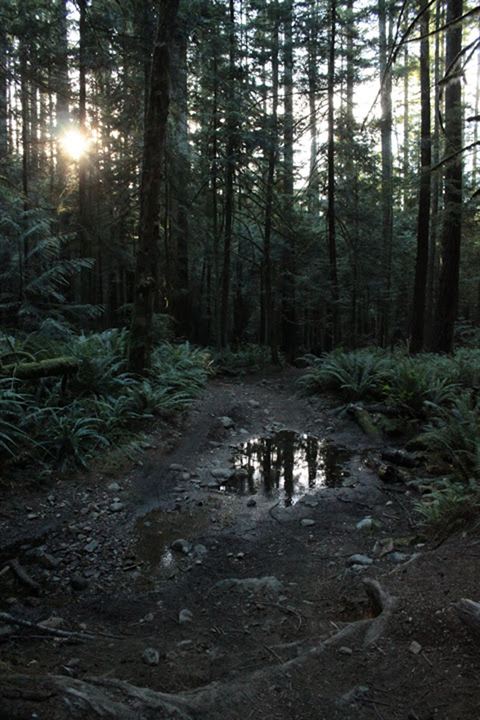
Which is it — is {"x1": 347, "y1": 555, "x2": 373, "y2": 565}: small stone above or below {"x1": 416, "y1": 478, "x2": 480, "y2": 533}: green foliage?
below

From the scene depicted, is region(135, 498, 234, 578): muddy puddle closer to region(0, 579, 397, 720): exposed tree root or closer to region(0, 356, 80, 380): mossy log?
region(0, 579, 397, 720): exposed tree root

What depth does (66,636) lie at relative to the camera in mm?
2982

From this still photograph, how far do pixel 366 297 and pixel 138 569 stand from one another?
19.0 meters

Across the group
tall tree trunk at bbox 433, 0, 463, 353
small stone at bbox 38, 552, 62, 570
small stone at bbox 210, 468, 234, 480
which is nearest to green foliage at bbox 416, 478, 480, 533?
small stone at bbox 210, 468, 234, 480

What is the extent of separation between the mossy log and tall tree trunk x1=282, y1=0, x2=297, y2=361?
10083 mm

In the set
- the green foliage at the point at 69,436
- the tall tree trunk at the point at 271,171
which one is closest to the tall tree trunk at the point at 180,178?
the tall tree trunk at the point at 271,171

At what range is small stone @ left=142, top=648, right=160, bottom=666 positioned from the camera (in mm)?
2729

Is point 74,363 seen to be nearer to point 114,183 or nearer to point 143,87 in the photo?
point 114,183

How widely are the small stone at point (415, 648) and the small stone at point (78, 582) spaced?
8.53 ft

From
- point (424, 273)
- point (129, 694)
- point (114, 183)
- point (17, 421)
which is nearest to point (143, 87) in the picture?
point (114, 183)

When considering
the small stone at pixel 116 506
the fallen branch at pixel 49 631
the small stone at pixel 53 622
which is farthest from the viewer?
the small stone at pixel 116 506

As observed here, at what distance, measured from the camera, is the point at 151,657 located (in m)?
2.76

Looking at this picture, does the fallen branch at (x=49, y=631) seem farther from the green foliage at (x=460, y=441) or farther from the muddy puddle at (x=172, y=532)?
the green foliage at (x=460, y=441)

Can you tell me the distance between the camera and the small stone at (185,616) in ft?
10.9
